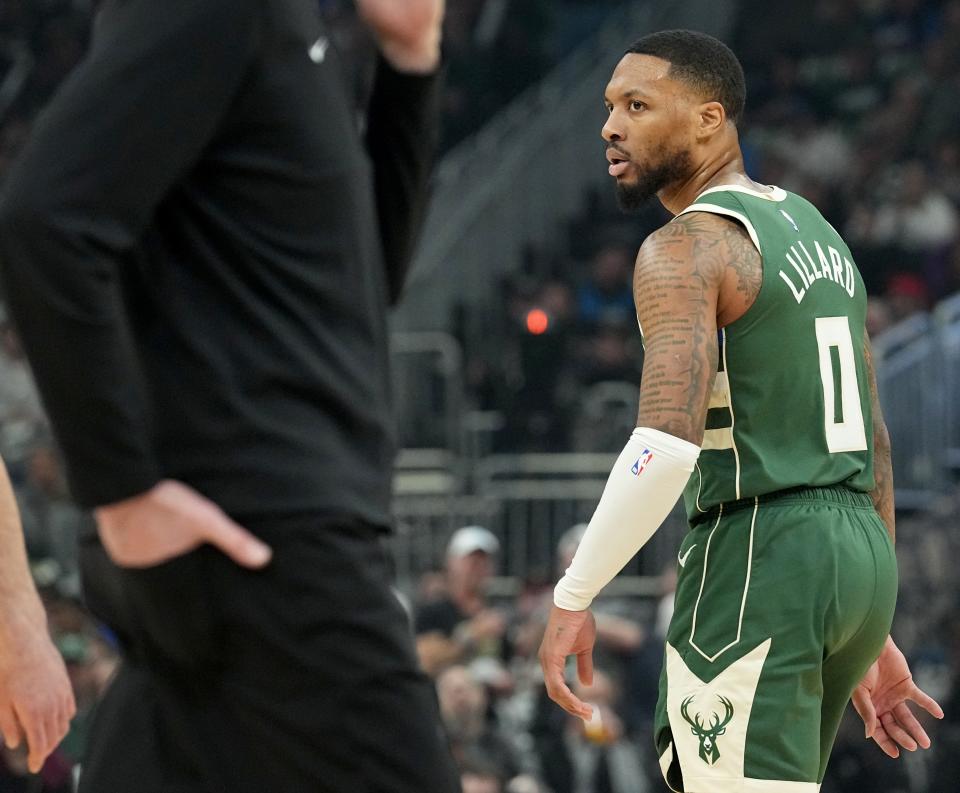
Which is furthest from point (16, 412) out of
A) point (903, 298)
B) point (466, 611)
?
point (903, 298)

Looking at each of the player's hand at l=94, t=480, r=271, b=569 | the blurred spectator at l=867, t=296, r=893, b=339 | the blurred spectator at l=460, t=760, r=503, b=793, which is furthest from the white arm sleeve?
the blurred spectator at l=867, t=296, r=893, b=339

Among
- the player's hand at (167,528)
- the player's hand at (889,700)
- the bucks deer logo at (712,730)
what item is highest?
the player's hand at (167,528)

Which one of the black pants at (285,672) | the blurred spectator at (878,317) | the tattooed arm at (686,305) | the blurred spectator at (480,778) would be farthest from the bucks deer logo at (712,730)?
the blurred spectator at (878,317)

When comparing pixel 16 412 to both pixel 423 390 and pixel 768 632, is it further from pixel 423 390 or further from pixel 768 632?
pixel 768 632

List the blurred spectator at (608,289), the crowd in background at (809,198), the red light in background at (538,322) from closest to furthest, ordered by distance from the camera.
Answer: the crowd in background at (809,198) → the red light in background at (538,322) → the blurred spectator at (608,289)

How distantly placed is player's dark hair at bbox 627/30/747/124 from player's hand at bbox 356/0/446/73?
150cm

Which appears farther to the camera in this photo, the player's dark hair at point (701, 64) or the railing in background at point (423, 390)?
the railing in background at point (423, 390)

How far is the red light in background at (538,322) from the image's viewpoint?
13.7m

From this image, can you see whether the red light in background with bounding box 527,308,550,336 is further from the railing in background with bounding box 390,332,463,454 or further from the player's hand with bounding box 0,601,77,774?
the player's hand with bounding box 0,601,77,774

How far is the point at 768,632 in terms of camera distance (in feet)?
12.7

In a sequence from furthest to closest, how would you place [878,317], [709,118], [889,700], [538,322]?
[538,322] < [878,317] < [889,700] < [709,118]

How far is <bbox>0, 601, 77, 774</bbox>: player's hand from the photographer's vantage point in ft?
9.49

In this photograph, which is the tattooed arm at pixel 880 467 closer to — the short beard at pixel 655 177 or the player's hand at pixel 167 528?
the short beard at pixel 655 177

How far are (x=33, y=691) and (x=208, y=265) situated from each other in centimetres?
90
